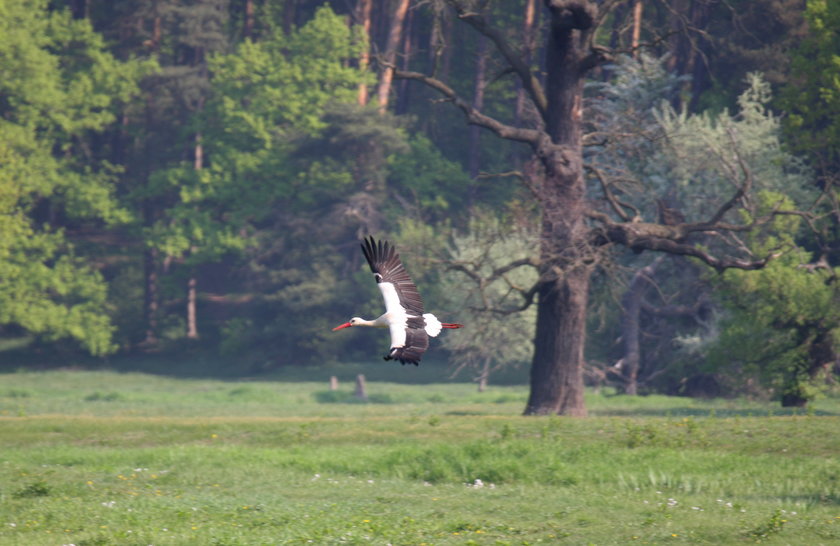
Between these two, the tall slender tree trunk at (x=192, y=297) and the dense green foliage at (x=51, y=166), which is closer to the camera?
the dense green foliage at (x=51, y=166)

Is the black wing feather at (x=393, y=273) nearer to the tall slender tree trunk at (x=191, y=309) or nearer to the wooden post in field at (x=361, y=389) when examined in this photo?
the wooden post in field at (x=361, y=389)

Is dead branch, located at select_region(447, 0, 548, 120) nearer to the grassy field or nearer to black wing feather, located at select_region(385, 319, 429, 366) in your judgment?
the grassy field

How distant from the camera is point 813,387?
1270 inches

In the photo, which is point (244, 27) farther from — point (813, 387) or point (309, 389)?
point (813, 387)

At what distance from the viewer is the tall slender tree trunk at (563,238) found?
29.8 metres

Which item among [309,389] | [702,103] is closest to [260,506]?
[309,389]

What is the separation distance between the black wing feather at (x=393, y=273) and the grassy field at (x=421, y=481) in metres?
2.92

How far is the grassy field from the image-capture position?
47.6 ft

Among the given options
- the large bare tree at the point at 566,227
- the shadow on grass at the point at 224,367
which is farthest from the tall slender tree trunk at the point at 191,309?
the large bare tree at the point at 566,227

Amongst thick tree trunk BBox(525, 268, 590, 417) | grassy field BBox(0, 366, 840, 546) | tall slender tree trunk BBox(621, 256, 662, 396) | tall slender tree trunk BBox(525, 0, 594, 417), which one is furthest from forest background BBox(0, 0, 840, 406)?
grassy field BBox(0, 366, 840, 546)

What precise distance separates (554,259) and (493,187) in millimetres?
41867

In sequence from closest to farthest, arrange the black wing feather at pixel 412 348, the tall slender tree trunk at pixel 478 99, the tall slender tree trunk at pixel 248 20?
the black wing feather at pixel 412 348 < the tall slender tree trunk at pixel 478 99 < the tall slender tree trunk at pixel 248 20

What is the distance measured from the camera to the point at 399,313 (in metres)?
15.5

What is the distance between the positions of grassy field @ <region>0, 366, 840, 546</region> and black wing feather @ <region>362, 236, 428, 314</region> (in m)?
2.92
